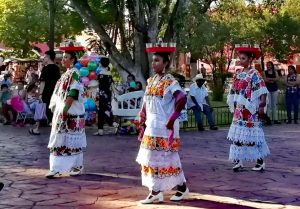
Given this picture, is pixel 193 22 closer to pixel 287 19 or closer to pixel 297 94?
pixel 287 19

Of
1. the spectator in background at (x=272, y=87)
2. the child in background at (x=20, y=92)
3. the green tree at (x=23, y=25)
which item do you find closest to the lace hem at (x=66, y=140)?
the child in background at (x=20, y=92)

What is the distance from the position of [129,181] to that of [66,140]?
1013 mm

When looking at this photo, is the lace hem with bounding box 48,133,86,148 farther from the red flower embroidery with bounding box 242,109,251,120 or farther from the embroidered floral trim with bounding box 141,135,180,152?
the red flower embroidery with bounding box 242,109,251,120

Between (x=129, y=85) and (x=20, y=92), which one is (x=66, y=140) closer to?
(x=129, y=85)

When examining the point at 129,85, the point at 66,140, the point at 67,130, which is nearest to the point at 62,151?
the point at 66,140

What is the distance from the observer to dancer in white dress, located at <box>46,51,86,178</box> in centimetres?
720

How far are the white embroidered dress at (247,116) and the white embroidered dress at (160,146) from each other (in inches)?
80.0

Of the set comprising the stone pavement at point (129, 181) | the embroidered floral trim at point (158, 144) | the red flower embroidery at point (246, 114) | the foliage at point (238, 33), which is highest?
the foliage at point (238, 33)

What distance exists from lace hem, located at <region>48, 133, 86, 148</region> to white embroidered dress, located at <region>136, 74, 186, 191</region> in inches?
66.0

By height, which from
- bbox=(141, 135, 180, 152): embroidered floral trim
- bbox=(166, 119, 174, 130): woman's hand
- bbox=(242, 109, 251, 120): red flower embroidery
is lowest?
bbox=(141, 135, 180, 152): embroidered floral trim

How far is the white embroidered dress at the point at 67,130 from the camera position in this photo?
7.23 metres

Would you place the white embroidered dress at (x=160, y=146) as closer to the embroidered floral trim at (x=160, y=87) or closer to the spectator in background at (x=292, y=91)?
the embroidered floral trim at (x=160, y=87)

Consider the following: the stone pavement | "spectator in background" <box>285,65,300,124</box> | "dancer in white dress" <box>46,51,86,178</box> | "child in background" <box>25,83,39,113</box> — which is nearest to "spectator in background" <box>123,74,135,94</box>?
"child in background" <box>25,83,39,113</box>

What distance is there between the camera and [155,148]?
19.3ft
